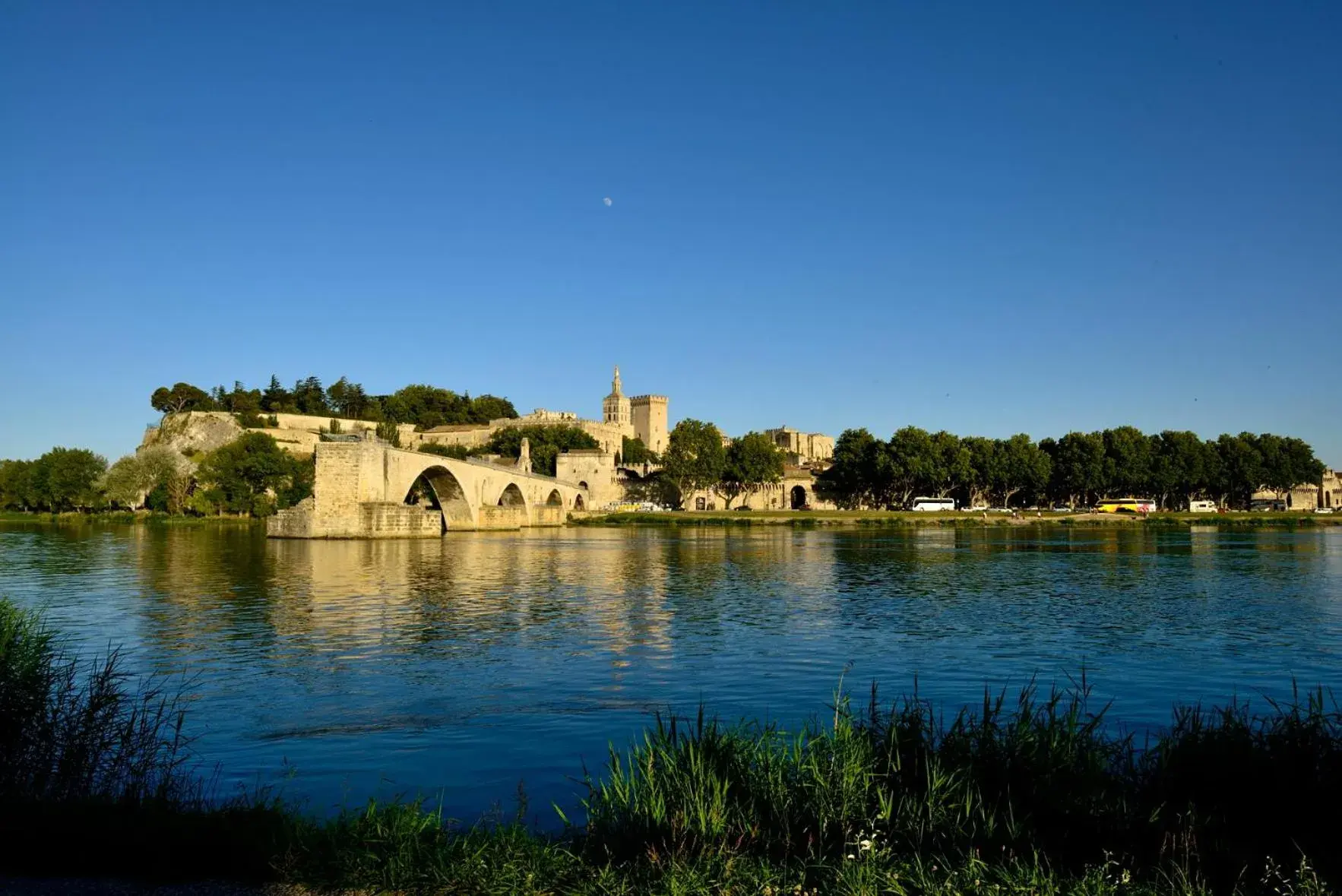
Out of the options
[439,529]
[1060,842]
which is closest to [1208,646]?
[1060,842]

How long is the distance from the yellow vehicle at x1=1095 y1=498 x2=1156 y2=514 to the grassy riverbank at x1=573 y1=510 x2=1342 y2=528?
3.78 m

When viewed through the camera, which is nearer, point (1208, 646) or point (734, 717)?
point (734, 717)

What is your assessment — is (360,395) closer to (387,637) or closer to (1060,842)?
(387,637)

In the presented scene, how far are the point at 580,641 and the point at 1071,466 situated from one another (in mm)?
93120

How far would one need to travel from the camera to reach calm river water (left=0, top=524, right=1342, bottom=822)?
1064 cm

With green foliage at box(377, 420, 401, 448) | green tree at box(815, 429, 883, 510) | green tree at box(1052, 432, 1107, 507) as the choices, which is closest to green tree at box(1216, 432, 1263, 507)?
green tree at box(1052, 432, 1107, 507)

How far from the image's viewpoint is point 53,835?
6184 millimetres

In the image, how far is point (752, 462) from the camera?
108m

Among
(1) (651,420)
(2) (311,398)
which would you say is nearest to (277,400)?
(2) (311,398)

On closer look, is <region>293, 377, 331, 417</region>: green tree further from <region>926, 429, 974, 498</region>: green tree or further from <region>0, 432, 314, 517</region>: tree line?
<region>926, 429, 974, 498</region>: green tree

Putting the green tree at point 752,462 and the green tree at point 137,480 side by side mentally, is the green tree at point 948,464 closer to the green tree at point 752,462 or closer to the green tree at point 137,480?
the green tree at point 752,462

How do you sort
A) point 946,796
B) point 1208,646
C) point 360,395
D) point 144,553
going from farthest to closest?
1. point 360,395
2. point 144,553
3. point 1208,646
4. point 946,796

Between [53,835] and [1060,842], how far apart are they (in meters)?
6.39

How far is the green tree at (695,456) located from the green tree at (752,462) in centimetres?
150
